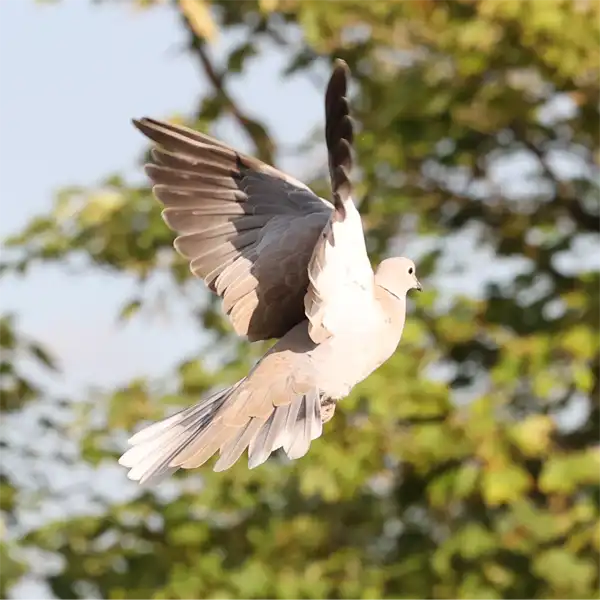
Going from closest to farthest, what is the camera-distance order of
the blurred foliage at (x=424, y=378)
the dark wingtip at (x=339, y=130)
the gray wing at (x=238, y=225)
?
1. the dark wingtip at (x=339, y=130)
2. the gray wing at (x=238, y=225)
3. the blurred foliage at (x=424, y=378)

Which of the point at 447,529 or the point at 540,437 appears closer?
the point at 540,437

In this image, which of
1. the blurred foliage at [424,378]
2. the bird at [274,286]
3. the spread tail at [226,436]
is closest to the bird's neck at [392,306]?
the bird at [274,286]

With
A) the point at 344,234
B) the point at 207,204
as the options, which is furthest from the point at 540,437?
the point at 344,234

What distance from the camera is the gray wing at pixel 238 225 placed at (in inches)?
105

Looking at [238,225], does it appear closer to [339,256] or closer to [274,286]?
[274,286]

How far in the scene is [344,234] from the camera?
2262 millimetres

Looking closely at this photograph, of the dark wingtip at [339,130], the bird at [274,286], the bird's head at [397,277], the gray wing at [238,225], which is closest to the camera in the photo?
the dark wingtip at [339,130]

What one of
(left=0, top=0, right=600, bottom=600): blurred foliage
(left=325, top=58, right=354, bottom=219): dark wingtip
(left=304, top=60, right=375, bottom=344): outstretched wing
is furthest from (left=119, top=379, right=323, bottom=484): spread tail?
(left=0, top=0, right=600, bottom=600): blurred foliage

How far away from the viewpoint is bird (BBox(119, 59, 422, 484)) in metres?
2.30

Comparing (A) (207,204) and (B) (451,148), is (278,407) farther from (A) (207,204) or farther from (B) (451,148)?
(B) (451,148)

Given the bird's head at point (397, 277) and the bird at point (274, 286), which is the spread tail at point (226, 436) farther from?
the bird's head at point (397, 277)

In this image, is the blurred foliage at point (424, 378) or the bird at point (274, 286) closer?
the bird at point (274, 286)

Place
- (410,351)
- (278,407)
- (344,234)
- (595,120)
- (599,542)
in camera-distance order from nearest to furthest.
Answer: (344,234) < (278,407) < (599,542) < (410,351) < (595,120)

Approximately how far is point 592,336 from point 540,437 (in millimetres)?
424
